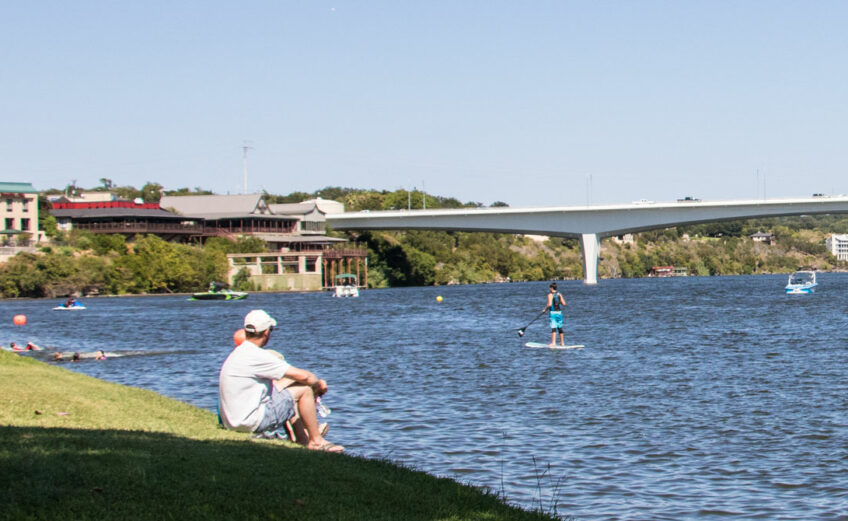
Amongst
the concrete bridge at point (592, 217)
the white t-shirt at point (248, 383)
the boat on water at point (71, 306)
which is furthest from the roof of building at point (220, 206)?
the white t-shirt at point (248, 383)

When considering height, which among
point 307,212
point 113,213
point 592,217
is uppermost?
point 307,212

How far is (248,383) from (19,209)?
11307 cm

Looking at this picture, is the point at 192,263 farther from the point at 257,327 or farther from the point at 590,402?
the point at 257,327

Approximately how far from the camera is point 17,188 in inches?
4572

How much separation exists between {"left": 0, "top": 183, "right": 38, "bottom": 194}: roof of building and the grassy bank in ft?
360

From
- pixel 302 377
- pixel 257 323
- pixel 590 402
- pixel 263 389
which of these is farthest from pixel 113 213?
pixel 302 377

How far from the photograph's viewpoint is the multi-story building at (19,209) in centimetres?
11425

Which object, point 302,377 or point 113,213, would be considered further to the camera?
point 113,213

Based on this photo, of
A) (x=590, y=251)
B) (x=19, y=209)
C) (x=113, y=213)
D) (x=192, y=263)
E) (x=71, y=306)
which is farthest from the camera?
(x=113, y=213)

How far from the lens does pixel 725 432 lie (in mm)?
17750

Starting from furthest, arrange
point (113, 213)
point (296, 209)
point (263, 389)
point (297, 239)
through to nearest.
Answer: point (296, 209) → point (297, 239) → point (113, 213) → point (263, 389)

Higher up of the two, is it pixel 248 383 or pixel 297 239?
pixel 297 239

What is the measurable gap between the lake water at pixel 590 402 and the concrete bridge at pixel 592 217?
195 feet

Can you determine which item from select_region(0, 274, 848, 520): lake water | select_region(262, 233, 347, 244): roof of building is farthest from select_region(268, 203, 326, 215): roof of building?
select_region(0, 274, 848, 520): lake water
